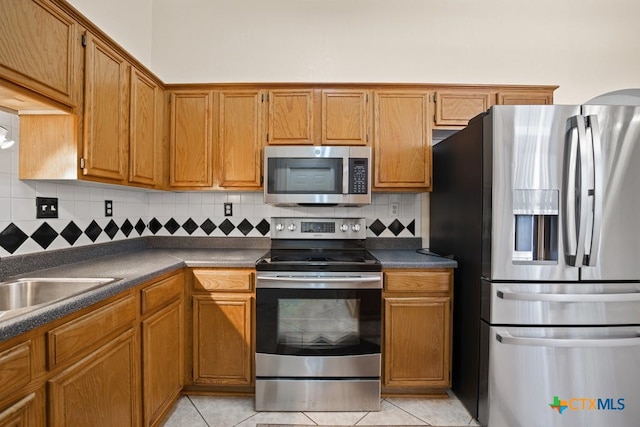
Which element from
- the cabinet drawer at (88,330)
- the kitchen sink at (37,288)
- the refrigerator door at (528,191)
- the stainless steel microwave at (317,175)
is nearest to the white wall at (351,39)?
the stainless steel microwave at (317,175)

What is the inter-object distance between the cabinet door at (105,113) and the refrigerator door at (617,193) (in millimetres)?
2554

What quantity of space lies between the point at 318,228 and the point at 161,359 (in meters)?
1.37

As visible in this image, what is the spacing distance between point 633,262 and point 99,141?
2926mm

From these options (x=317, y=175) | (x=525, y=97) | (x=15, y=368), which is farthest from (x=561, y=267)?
(x=15, y=368)

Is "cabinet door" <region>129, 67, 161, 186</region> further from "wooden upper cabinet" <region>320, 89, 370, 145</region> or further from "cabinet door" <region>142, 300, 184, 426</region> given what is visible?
"wooden upper cabinet" <region>320, 89, 370, 145</region>

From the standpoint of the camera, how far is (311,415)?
194 cm

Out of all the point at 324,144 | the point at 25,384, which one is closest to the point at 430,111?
the point at 324,144

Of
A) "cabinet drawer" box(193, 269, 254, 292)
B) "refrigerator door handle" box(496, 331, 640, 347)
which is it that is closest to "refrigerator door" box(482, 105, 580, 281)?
"refrigerator door handle" box(496, 331, 640, 347)

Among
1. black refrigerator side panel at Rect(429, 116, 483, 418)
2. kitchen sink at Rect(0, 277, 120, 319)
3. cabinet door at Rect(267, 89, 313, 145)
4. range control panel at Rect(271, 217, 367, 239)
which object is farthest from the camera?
range control panel at Rect(271, 217, 367, 239)

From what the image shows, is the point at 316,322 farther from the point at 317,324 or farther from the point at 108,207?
the point at 108,207

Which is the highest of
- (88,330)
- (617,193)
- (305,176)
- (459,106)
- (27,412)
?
(459,106)

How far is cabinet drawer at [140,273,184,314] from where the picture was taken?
5.22 ft

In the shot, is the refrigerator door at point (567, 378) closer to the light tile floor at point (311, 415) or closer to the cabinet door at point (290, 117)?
→ the light tile floor at point (311, 415)

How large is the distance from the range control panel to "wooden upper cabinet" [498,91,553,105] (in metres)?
1.39
